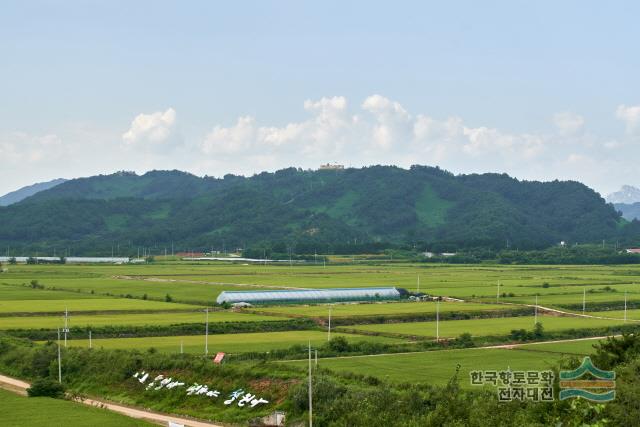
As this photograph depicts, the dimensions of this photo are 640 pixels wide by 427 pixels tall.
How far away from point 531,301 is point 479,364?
35.3m

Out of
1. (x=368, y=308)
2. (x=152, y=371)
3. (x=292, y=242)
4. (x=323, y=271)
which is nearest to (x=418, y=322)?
(x=368, y=308)

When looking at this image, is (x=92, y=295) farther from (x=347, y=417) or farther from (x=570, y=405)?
(x=570, y=405)

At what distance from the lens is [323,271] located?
398 ft

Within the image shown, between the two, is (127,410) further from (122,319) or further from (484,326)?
(484,326)

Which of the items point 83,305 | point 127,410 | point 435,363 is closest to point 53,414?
point 127,410

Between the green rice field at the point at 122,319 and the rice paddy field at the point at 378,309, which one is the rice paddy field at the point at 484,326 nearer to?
the rice paddy field at the point at 378,309

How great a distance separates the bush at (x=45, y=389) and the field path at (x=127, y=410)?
Result: 0.92 meters

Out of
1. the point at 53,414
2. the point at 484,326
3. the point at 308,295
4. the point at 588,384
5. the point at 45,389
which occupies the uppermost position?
the point at 308,295

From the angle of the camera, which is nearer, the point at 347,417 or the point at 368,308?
the point at 347,417

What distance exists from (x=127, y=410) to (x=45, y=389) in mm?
3810

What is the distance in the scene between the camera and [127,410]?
37.0 metres


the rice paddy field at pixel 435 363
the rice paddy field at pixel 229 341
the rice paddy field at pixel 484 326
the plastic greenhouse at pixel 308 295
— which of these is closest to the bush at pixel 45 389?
the rice paddy field at pixel 229 341

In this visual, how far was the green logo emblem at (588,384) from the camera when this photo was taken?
27000 millimetres

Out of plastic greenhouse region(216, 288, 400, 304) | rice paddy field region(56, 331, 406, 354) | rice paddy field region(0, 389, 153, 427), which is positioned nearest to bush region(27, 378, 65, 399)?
rice paddy field region(0, 389, 153, 427)
